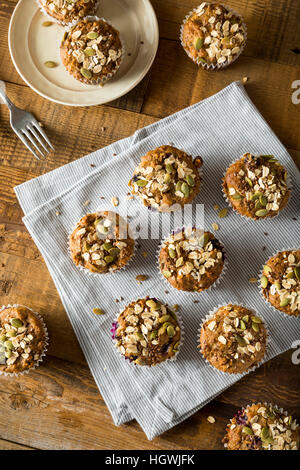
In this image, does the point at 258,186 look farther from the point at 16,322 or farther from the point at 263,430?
the point at 16,322

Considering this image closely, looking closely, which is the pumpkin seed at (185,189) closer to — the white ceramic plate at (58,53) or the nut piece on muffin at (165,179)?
the nut piece on muffin at (165,179)

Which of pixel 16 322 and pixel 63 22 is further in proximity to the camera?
pixel 63 22

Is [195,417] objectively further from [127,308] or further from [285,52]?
[285,52]

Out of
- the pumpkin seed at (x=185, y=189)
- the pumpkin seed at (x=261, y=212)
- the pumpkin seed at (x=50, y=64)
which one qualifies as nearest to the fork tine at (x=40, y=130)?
the pumpkin seed at (x=50, y=64)

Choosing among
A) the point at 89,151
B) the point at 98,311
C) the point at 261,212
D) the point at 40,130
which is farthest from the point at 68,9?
the point at 98,311

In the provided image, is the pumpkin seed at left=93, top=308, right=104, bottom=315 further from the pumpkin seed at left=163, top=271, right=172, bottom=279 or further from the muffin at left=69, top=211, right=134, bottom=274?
the pumpkin seed at left=163, top=271, right=172, bottom=279

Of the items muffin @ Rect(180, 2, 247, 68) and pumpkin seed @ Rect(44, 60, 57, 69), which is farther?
pumpkin seed @ Rect(44, 60, 57, 69)

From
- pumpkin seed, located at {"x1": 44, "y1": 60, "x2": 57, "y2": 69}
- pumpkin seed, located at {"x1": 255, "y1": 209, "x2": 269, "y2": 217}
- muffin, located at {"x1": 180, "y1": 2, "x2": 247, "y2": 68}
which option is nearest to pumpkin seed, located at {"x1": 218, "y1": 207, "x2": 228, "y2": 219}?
pumpkin seed, located at {"x1": 255, "y1": 209, "x2": 269, "y2": 217}
